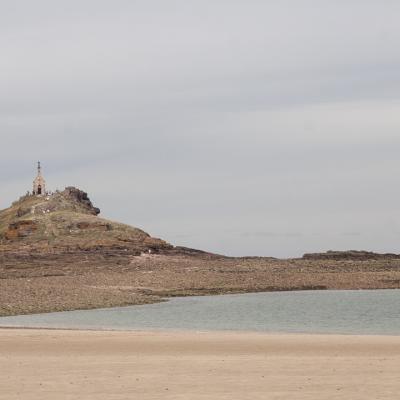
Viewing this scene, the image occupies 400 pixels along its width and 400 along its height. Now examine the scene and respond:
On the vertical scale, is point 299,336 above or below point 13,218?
below

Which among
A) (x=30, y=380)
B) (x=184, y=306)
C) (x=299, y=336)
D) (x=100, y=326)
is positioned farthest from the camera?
(x=184, y=306)

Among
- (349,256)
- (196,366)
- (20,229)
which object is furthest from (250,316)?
(20,229)

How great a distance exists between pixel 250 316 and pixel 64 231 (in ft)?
239

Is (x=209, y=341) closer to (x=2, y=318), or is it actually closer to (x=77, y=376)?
(x=77, y=376)

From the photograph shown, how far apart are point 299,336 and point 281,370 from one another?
13307 mm

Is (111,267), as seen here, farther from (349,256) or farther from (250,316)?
(250,316)

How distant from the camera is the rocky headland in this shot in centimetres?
6799

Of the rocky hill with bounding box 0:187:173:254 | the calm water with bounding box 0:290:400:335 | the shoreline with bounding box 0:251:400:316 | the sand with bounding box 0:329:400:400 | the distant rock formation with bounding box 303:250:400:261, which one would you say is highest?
the rocky hill with bounding box 0:187:173:254

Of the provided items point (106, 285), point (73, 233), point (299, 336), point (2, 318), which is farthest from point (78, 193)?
point (299, 336)

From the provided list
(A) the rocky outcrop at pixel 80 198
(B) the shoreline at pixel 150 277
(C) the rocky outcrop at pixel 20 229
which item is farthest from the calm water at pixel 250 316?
(A) the rocky outcrop at pixel 80 198

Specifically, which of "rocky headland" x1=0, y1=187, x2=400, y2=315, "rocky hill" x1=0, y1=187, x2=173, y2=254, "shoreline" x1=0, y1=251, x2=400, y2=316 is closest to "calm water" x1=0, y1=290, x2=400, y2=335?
"shoreline" x1=0, y1=251, x2=400, y2=316

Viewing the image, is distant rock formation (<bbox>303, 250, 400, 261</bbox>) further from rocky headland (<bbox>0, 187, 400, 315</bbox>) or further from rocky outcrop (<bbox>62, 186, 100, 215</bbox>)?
rocky outcrop (<bbox>62, 186, 100, 215</bbox>)

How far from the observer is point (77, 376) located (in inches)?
954

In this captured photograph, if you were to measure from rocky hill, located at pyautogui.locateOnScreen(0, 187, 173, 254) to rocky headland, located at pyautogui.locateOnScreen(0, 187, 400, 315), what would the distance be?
143 millimetres
